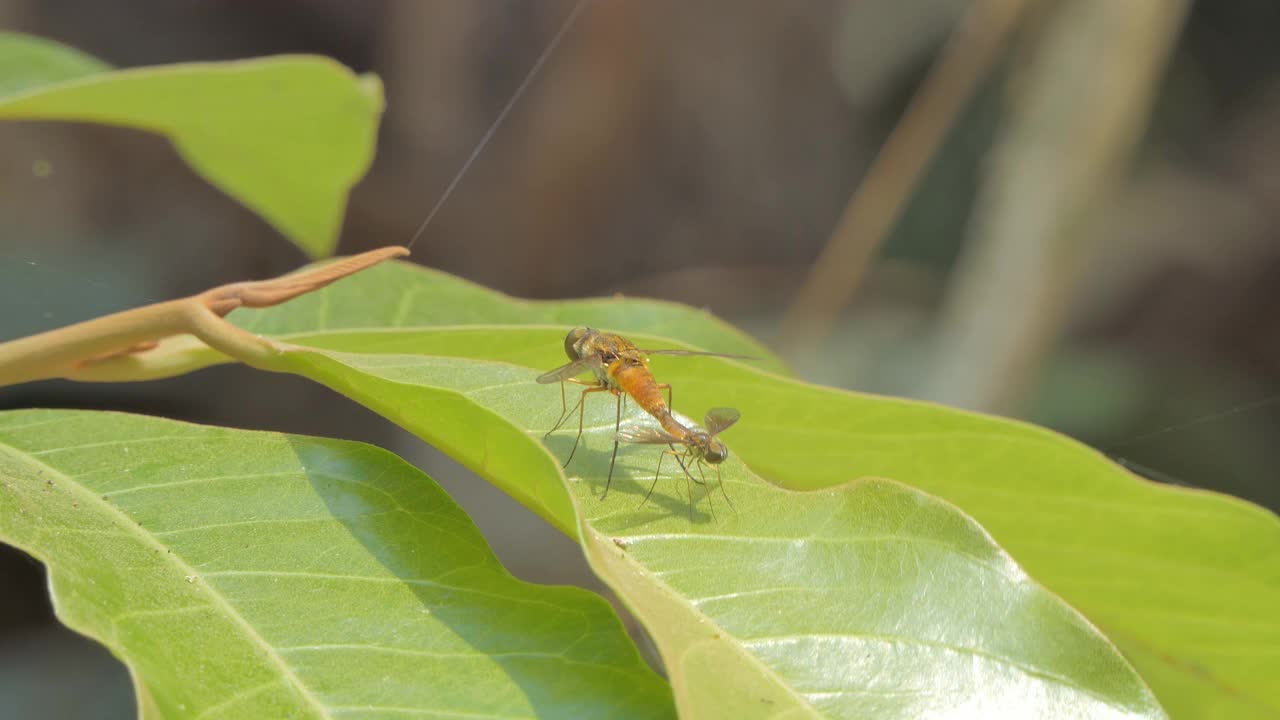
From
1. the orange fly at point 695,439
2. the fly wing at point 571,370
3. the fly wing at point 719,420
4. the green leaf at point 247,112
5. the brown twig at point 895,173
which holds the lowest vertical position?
the orange fly at point 695,439

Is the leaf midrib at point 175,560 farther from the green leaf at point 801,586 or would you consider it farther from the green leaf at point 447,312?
the green leaf at point 447,312

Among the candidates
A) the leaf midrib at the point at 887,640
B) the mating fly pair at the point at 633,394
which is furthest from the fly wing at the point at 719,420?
the leaf midrib at the point at 887,640

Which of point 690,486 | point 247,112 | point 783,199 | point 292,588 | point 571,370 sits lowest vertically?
point 292,588

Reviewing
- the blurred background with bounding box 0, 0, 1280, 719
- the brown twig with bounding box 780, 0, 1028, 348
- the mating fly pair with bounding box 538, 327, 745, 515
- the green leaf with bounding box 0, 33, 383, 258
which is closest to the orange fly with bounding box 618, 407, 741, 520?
the mating fly pair with bounding box 538, 327, 745, 515

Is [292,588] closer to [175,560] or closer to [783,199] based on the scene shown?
[175,560]

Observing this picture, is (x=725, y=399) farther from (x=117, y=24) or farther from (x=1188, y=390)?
(x=1188, y=390)

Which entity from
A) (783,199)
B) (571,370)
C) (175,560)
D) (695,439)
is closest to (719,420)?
A: (695,439)

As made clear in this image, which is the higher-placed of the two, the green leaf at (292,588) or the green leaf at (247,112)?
the green leaf at (247,112)
